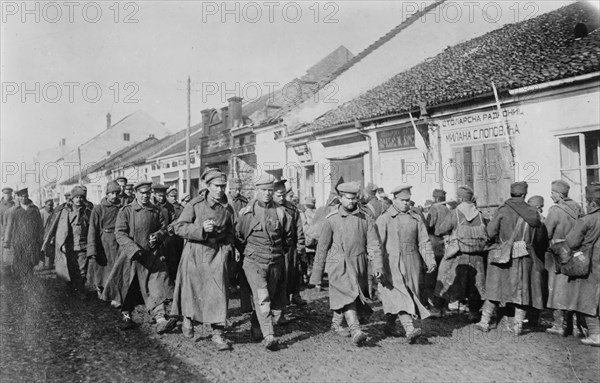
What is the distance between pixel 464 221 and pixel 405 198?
1.39 m

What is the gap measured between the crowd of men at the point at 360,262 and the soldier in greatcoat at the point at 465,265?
0.01 meters

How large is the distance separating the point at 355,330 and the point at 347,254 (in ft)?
2.89

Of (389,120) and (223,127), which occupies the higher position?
(223,127)

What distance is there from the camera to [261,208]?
611 cm

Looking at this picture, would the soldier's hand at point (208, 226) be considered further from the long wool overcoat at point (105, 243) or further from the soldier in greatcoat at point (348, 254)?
the long wool overcoat at point (105, 243)

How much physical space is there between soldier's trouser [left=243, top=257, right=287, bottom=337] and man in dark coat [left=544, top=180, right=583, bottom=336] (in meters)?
3.27

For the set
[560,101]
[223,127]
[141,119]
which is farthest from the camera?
[141,119]

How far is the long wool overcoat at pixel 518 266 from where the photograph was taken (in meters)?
6.18

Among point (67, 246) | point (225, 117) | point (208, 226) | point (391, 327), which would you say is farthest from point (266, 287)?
point (225, 117)

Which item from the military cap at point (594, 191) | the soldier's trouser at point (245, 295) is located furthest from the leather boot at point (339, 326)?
the military cap at point (594, 191)

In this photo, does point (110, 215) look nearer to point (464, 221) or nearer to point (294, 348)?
point (294, 348)

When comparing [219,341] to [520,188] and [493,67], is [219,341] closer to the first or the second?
[520,188]

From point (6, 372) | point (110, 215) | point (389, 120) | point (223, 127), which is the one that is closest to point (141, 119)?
point (223, 127)

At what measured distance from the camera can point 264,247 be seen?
19.5 feet
